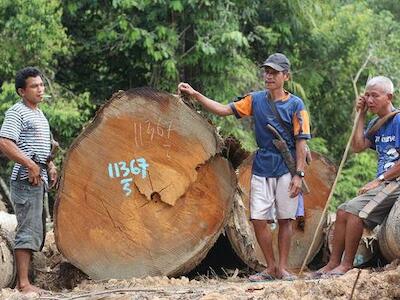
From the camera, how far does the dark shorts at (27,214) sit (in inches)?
223

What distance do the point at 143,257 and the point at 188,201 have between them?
530 mm

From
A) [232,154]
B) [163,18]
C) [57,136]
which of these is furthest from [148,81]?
[232,154]

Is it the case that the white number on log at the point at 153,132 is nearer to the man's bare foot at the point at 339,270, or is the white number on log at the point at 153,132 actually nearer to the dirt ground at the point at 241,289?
the dirt ground at the point at 241,289

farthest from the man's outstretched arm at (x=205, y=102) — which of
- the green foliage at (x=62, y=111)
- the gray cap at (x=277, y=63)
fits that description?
the green foliage at (x=62, y=111)

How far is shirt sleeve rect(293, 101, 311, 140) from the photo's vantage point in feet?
19.1

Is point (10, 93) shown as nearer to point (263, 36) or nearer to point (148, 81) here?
point (148, 81)

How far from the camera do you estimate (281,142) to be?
5852mm

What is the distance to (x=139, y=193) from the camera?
233 inches

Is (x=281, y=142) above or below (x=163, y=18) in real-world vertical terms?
below

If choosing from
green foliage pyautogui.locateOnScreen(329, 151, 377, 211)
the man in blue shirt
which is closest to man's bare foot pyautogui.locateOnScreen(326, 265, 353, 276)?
the man in blue shirt

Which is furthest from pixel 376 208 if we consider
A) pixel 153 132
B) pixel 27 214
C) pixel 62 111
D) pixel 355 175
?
pixel 355 175

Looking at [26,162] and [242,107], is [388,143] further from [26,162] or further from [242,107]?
[26,162]

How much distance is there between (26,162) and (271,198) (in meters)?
1.79

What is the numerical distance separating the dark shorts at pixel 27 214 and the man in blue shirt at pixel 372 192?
6.76 feet
